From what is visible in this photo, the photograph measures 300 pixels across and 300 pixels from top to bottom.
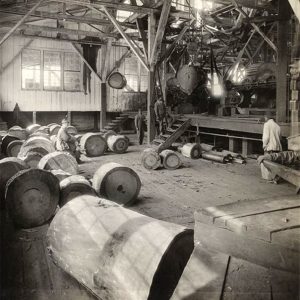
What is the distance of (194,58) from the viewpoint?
50.1ft

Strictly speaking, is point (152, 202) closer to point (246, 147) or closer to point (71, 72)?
point (246, 147)

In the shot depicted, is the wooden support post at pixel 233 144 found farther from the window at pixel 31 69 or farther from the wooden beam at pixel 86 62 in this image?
the window at pixel 31 69

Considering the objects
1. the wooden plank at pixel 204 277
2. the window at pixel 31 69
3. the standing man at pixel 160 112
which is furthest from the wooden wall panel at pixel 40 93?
the wooden plank at pixel 204 277

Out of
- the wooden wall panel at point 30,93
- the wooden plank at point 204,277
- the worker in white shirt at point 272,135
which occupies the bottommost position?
the wooden plank at point 204,277

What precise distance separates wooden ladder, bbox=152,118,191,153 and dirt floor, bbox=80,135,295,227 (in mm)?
1461

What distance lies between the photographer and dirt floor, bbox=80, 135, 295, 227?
7.09m

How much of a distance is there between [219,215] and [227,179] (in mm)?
6742

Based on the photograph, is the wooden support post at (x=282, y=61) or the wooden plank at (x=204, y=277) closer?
the wooden plank at (x=204, y=277)

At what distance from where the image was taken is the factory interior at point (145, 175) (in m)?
2.99

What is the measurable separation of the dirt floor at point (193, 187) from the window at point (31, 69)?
947cm

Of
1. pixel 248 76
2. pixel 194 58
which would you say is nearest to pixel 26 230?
pixel 194 58

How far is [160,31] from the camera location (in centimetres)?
1267

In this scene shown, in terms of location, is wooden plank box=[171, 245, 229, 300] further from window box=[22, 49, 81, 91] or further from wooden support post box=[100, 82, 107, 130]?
window box=[22, 49, 81, 91]

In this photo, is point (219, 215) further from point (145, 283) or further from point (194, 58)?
point (194, 58)
